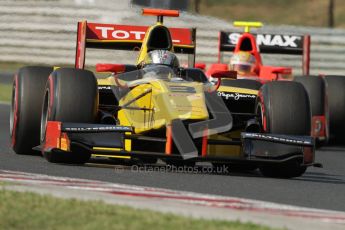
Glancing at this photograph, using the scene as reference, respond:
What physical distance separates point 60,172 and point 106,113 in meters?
1.31

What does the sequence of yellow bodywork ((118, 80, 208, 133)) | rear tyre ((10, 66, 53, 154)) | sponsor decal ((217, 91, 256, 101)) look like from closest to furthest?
yellow bodywork ((118, 80, 208, 133)) → sponsor decal ((217, 91, 256, 101)) → rear tyre ((10, 66, 53, 154))

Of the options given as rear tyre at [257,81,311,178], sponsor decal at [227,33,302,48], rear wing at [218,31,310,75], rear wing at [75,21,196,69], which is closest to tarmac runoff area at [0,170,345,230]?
rear tyre at [257,81,311,178]

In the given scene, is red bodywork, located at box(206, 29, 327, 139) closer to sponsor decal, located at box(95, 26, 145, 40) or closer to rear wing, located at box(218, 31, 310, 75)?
rear wing, located at box(218, 31, 310, 75)

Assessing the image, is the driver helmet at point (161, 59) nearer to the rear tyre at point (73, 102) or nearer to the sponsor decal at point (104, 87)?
the sponsor decal at point (104, 87)

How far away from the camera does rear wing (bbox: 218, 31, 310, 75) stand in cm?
1752

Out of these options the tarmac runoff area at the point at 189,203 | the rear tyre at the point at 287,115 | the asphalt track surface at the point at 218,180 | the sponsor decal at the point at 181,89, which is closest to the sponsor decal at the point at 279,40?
the asphalt track surface at the point at 218,180

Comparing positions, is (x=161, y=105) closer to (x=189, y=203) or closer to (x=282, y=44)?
(x=189, y=203)

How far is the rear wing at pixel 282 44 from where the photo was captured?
1752 cm

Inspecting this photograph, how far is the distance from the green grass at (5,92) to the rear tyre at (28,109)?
974 cm

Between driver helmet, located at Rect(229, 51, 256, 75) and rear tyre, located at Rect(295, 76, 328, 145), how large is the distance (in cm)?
Answer: 347

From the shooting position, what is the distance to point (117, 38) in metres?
12.3

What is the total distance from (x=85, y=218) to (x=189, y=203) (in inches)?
41.9

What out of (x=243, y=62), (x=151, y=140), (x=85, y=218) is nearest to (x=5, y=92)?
(x=243, y=62)

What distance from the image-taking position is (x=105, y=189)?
25.3 feet
